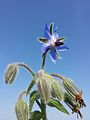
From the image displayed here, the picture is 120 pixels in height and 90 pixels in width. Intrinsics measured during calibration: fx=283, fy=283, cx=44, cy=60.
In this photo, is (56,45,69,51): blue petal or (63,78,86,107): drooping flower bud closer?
(63,78,86,107): drooping flower bud

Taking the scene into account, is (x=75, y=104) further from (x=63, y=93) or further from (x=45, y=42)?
(x=45, y=42)

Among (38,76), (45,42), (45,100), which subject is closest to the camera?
(45,100)

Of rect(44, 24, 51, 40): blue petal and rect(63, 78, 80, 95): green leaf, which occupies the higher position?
rect(44, 24, 51, 40): blue petal

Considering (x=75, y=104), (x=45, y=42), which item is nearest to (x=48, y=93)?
(x=75, y=104)

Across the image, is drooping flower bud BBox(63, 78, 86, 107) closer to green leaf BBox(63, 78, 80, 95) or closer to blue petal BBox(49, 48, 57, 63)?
green leaf BBox(63, 78, 80, 95)

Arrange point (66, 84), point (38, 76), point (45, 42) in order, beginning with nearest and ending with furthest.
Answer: point (38, 76)
point (66, 84)
point (45, 42)

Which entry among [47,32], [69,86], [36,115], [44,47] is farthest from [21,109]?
[47,32]

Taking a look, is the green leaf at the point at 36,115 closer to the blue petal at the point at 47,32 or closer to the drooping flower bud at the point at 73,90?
the drooping flower bud at the point at 73,90

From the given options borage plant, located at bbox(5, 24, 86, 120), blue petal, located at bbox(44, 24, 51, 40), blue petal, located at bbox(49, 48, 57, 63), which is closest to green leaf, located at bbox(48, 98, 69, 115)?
borage plant, located at bbox(5, 24, 86, 120)

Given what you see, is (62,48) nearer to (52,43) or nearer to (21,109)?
(52,43)
